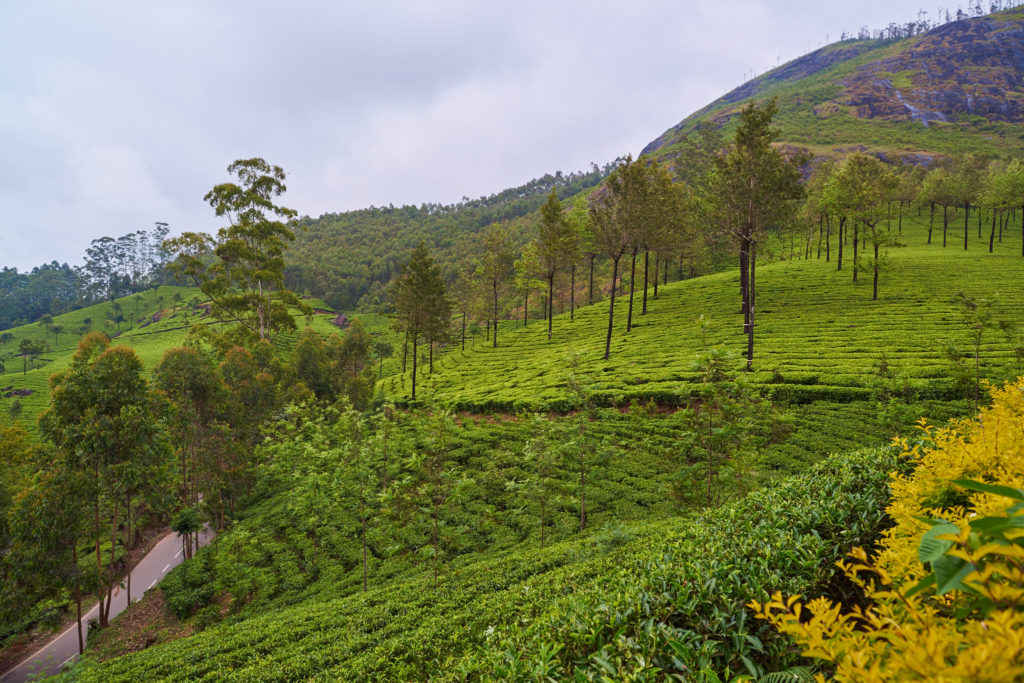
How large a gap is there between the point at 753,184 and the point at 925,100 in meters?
172

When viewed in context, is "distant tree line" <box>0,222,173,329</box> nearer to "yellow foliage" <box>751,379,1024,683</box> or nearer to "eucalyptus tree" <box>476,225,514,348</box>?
"eucalyptus tree" <box>476,225,514,348</box>

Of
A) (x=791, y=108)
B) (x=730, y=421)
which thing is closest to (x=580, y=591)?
(x=730, y=421)

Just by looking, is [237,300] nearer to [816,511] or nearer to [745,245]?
[745,245]

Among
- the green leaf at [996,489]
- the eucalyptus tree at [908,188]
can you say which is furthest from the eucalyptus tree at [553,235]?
the eucalyptus tree at [908,188]

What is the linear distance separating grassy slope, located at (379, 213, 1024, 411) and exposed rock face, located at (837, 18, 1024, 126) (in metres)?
123

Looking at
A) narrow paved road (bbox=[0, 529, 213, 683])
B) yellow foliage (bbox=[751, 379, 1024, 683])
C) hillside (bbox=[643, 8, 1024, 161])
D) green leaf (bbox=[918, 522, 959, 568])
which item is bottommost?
narrow paved road (bbox=[0, 529, 213, 683])

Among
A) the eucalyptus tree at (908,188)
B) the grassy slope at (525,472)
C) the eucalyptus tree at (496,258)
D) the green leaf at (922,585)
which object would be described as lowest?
the grassy slope at (525,472)

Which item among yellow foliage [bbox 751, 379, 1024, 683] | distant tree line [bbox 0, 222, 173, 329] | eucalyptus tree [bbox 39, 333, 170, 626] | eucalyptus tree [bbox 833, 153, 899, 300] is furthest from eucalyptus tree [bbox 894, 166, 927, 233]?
distant tree line [bbox 0, 222, 173, 329]

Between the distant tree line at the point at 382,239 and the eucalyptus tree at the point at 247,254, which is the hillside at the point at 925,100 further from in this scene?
the eucalyptus tree at the point at 247,254

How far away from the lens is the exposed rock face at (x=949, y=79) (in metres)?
121

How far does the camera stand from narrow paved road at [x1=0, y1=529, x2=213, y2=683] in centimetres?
1694

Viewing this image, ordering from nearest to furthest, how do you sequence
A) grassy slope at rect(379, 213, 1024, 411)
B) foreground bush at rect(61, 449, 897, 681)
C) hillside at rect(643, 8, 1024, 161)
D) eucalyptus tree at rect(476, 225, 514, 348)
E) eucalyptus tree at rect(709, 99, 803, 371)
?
foreground bush at rect(61, 449, 897, 681) → grassy slope at rect(379, 213, 1024, 411) → eucalyptus tree at rect(709, 99, 803, 371) → eucalyptus tree at rect(476, 225, 514, 348) → hillside at rect(643, 8, 1024, 161)

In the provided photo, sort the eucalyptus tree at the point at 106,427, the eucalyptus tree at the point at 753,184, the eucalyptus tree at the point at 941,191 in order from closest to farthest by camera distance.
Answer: the eucalyptus tree at the point at 106,427 < the eucalyptus tree at the point at 753,184 < the eucalyptus tree at the point at 941,191

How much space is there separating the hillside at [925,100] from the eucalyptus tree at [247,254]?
77689mm
